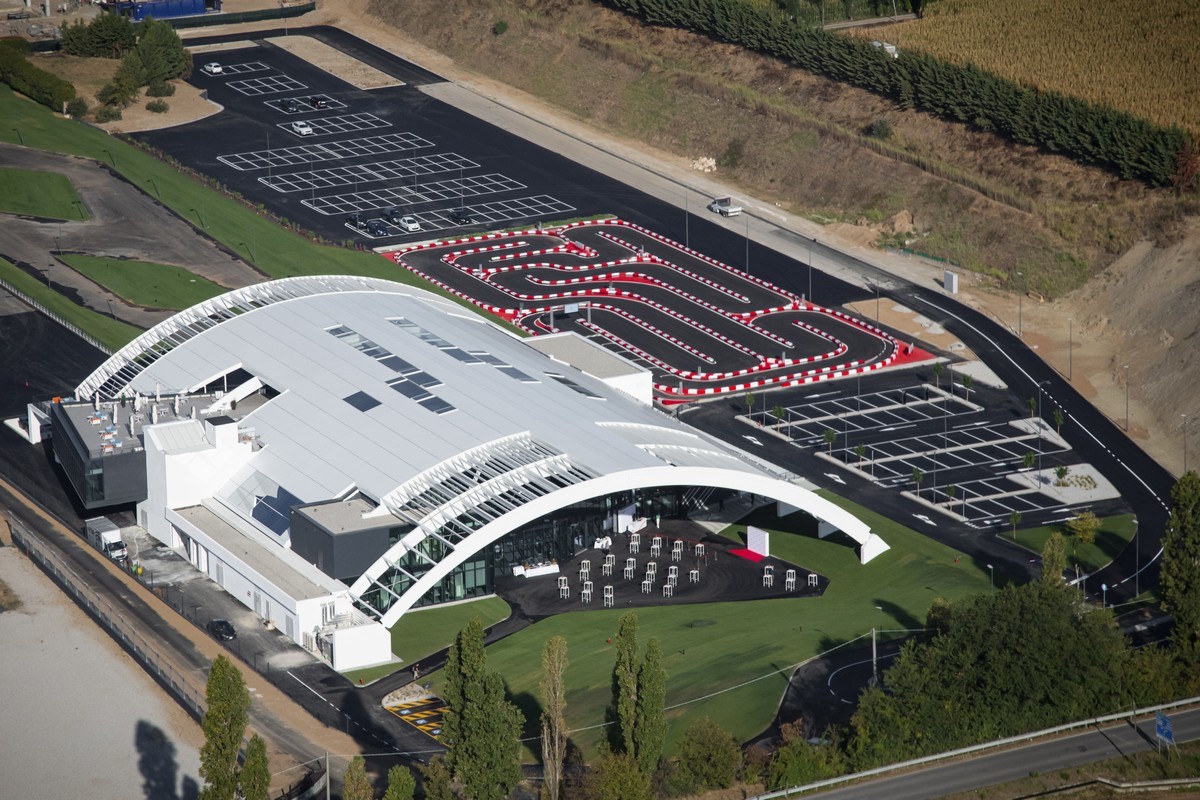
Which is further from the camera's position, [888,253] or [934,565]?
A: [888,253]

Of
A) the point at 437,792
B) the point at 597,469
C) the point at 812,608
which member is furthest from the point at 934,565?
the point at 437,792

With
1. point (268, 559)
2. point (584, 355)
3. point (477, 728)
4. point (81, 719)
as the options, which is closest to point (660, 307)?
point (584, 355)

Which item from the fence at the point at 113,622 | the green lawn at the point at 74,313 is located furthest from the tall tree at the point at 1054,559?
the green lawn at the point at 74,313

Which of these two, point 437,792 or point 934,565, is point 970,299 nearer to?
point 934,565

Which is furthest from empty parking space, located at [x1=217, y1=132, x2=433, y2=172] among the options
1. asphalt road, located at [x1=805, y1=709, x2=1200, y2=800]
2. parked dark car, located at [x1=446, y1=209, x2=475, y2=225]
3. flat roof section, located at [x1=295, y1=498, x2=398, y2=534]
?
asphalt road, located at [x1=805, y1=709, x2=1200, y2=800]

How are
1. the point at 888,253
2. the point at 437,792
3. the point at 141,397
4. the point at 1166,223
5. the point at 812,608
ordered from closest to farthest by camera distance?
1. the point at 437,792
2. the point at 812,608
3. the point at 141,397
4. the point at 1166,223
5. the point at 888,253

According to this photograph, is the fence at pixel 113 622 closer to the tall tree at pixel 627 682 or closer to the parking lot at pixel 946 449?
the tall tree at pixel 627 682
